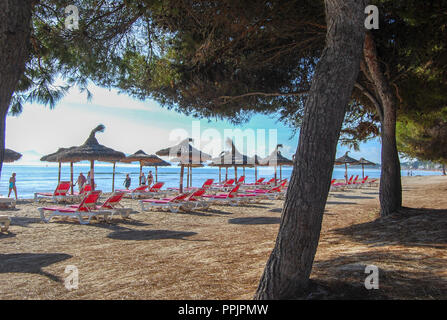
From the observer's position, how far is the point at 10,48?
2775 millimetres

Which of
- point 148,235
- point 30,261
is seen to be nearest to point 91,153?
point 148,235

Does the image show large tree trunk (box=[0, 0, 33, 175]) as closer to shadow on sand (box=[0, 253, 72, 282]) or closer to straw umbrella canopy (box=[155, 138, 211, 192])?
shadow on sand (box=[0, 253, 72, 282])

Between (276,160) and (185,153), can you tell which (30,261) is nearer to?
(185,153)

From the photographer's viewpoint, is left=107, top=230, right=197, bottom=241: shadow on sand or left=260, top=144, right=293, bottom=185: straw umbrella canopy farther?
left=260, top=144, right=293, bottom=185: straw umbrella canopy

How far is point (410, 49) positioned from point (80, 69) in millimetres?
5894

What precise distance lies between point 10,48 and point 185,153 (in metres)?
13.5

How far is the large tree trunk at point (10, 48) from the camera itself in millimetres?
2732

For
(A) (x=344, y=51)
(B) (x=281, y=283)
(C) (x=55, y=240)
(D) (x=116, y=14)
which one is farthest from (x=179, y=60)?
(B) (x=281, y=283)

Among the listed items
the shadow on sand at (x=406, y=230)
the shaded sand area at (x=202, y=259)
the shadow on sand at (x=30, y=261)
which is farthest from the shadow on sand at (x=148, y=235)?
the shadow on sand at (x=406, y=230)

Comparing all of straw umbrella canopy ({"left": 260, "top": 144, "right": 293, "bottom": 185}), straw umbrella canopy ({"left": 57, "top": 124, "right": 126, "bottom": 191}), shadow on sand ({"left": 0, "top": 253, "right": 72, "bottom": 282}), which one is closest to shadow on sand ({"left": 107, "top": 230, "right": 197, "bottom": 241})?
shadow on sand ({"left": 0, "top": 253, "right": 72, "bottom": 282})

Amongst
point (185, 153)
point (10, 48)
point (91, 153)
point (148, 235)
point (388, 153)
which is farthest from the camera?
point (185, 153)

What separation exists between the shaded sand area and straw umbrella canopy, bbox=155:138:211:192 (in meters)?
8.30

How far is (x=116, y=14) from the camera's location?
18.9ft

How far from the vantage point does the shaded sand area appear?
3088 millimetres
